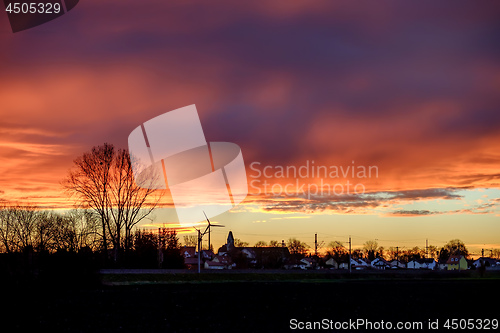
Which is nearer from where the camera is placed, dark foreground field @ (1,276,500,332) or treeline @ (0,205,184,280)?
dark foreground field @ (1,276,500,332)

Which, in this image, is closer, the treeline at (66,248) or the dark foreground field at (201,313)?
the dark foreground field at (201,313)

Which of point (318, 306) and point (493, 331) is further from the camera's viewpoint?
point (318, 306)

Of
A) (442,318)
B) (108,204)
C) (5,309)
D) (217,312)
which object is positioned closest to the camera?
(442,318)

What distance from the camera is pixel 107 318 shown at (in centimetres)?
2477

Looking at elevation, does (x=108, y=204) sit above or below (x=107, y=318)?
above

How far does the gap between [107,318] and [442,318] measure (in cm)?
1398

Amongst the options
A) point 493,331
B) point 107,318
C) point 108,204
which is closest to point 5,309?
point 107,318

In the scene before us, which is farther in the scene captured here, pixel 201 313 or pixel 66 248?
pixel 66 248

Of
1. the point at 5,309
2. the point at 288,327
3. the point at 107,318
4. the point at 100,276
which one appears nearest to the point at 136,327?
the point at 107,318

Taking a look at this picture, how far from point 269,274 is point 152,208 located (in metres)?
21.5

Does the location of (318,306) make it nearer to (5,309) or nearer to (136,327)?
(136,327)

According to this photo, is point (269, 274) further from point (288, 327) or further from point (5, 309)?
point (288, 327)

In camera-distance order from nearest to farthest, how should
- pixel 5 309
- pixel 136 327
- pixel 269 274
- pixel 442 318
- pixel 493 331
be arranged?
pixel 493 331 < pixel 136 327 < pixel 442 318 < pixel 5 309 < pixel 269 274

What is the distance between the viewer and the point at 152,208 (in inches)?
3012
